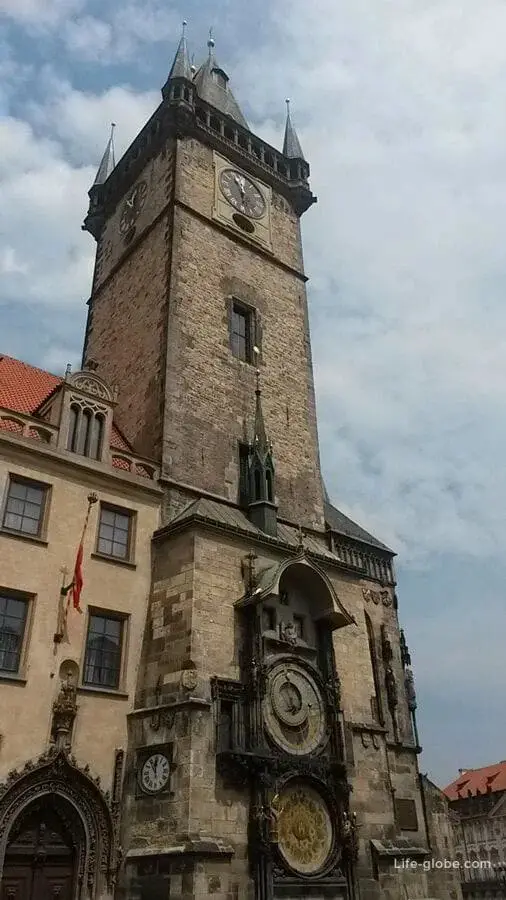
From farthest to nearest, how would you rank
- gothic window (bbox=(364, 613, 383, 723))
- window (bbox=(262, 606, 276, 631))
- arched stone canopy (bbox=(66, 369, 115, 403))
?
1. gothic window (bbox=(364, 613, 383, 723))
2. arched stone canopy (bbox=(66, 369, 115, 403))
3. window (bbox=(262, 606, 276, 631))

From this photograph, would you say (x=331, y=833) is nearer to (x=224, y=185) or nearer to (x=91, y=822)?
(x=91, y=822)

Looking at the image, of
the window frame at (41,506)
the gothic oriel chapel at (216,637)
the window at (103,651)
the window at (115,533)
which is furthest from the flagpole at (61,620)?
the window at (115,533)

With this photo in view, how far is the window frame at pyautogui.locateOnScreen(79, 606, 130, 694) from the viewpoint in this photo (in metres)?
14.2

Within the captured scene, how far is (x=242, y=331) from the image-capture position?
891 inches

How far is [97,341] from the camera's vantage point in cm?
2481

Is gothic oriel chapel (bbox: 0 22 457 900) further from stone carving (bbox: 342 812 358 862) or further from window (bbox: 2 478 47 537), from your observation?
window (bbox: 2 478 47 537)

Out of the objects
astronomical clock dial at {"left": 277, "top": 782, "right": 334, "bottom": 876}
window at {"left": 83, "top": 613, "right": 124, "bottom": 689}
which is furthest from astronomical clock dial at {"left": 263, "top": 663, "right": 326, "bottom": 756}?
window at {"left": 83, "top": 613, "right": 124, "bottom": 689}

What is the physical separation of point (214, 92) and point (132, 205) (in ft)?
24.7

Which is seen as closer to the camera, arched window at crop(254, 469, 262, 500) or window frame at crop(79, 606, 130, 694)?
window frame at crop(79, 606, 130, 694)

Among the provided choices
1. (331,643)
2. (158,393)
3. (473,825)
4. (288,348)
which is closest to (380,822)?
(331,643)

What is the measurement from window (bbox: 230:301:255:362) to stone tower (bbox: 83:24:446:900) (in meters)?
0.07

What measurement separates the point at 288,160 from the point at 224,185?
4977 millimetres

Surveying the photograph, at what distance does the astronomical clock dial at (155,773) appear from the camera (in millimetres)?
13422

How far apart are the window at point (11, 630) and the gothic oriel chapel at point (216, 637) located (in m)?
0.56
